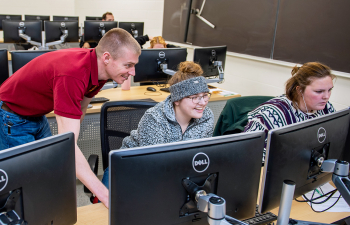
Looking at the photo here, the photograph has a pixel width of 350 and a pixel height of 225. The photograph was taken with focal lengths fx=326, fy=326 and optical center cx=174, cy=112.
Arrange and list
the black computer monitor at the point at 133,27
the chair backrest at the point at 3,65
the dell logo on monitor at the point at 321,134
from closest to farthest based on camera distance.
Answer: the dell logo on monitor at the point at 321,134 → the chair backrest at the point at 3,65 → the black computer monitor at the point at 133,27

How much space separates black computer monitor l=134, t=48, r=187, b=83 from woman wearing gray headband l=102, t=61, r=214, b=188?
1.33 metres

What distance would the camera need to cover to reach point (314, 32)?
3.34 m

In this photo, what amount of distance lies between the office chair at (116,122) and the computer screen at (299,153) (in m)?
0.93

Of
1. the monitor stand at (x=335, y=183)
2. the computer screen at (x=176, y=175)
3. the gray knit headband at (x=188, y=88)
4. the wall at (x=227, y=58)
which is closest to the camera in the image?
the computer screen at (x=176, y=175)

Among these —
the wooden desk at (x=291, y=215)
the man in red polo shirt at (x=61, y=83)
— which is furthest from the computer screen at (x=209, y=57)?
the wooden desk at (x=291, y=215)

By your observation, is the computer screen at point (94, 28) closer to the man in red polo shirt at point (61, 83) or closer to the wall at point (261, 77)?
the wall at point (261, 77)

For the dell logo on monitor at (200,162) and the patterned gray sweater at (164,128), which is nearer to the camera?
the dell logo on monitor at (200,162)

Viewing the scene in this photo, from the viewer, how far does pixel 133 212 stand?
86 cm

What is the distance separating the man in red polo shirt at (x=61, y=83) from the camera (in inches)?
55.2

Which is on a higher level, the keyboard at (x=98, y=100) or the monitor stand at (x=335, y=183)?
the monitor stand at (x=335, y=183)

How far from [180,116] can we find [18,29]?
13.1 feet

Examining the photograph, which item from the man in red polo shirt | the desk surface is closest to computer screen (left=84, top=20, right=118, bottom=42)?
the desk surface

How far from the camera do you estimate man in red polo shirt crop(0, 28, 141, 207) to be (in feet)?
4.60

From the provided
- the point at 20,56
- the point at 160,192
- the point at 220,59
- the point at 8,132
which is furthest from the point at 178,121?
the point at 220,59
